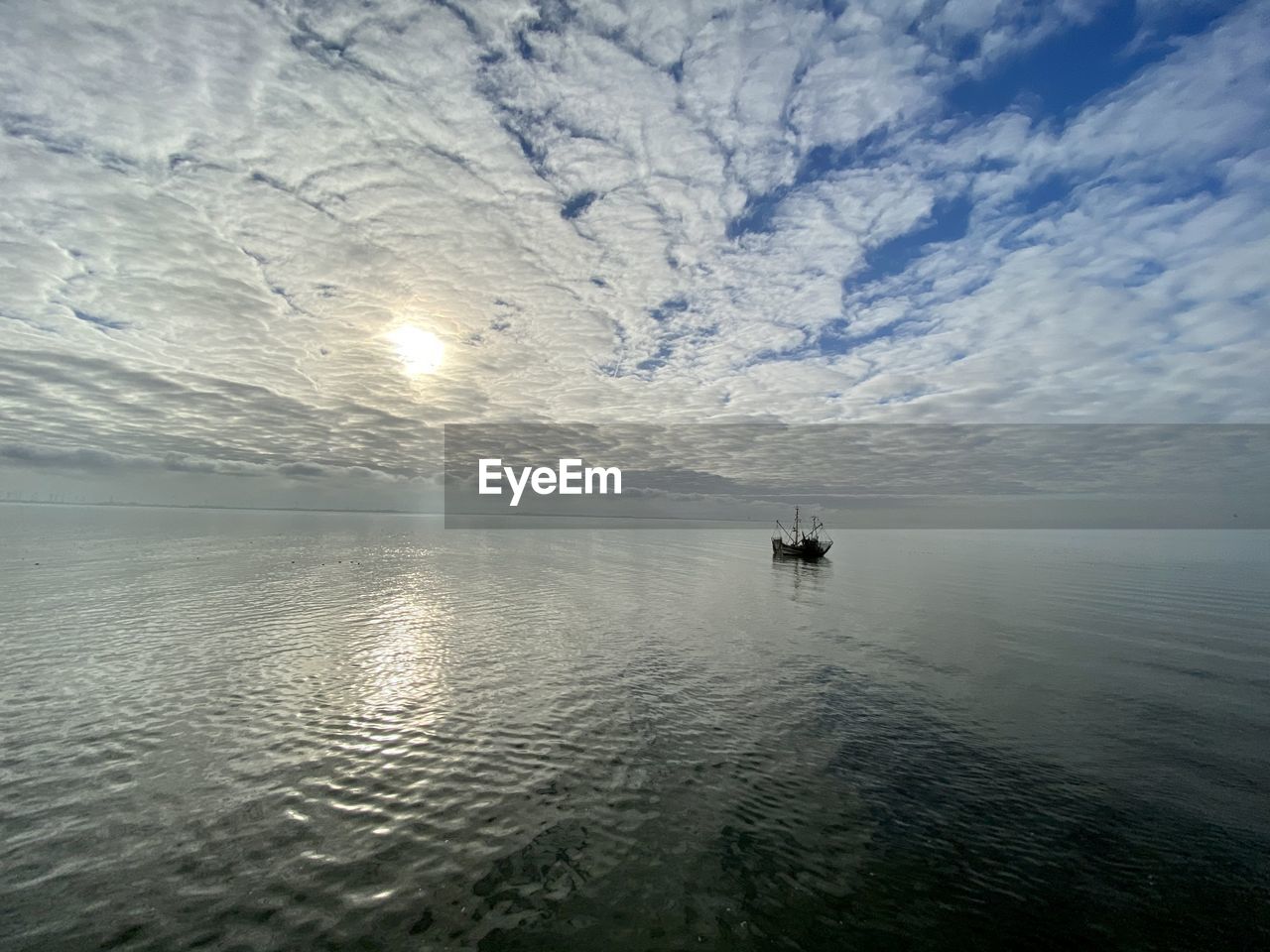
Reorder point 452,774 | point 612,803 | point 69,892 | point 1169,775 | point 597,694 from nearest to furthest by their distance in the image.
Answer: point 69,892 → point 612,803 → point 452,774 → point 1169,775 → point 597,694

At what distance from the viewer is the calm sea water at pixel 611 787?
1152 centimetres

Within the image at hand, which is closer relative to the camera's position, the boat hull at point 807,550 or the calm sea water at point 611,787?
the calm sea water at point 611,787

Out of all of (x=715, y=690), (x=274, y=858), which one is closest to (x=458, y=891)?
(x=274, y=858)

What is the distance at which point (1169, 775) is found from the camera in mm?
19562

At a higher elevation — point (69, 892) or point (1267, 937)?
point (69, 892)

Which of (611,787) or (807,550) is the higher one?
(611,787)

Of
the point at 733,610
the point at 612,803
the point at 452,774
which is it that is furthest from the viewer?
the point at 733,610

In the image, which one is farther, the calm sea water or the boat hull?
the boat hull

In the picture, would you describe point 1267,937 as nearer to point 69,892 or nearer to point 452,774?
point 452,774

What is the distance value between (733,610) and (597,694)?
29.6 meters

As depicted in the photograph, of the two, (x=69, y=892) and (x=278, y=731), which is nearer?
(x=69, y=892)

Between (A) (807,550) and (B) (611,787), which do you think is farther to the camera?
(A) (807,550)

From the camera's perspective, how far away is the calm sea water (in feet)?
37.8

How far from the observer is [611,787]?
56.4ft
